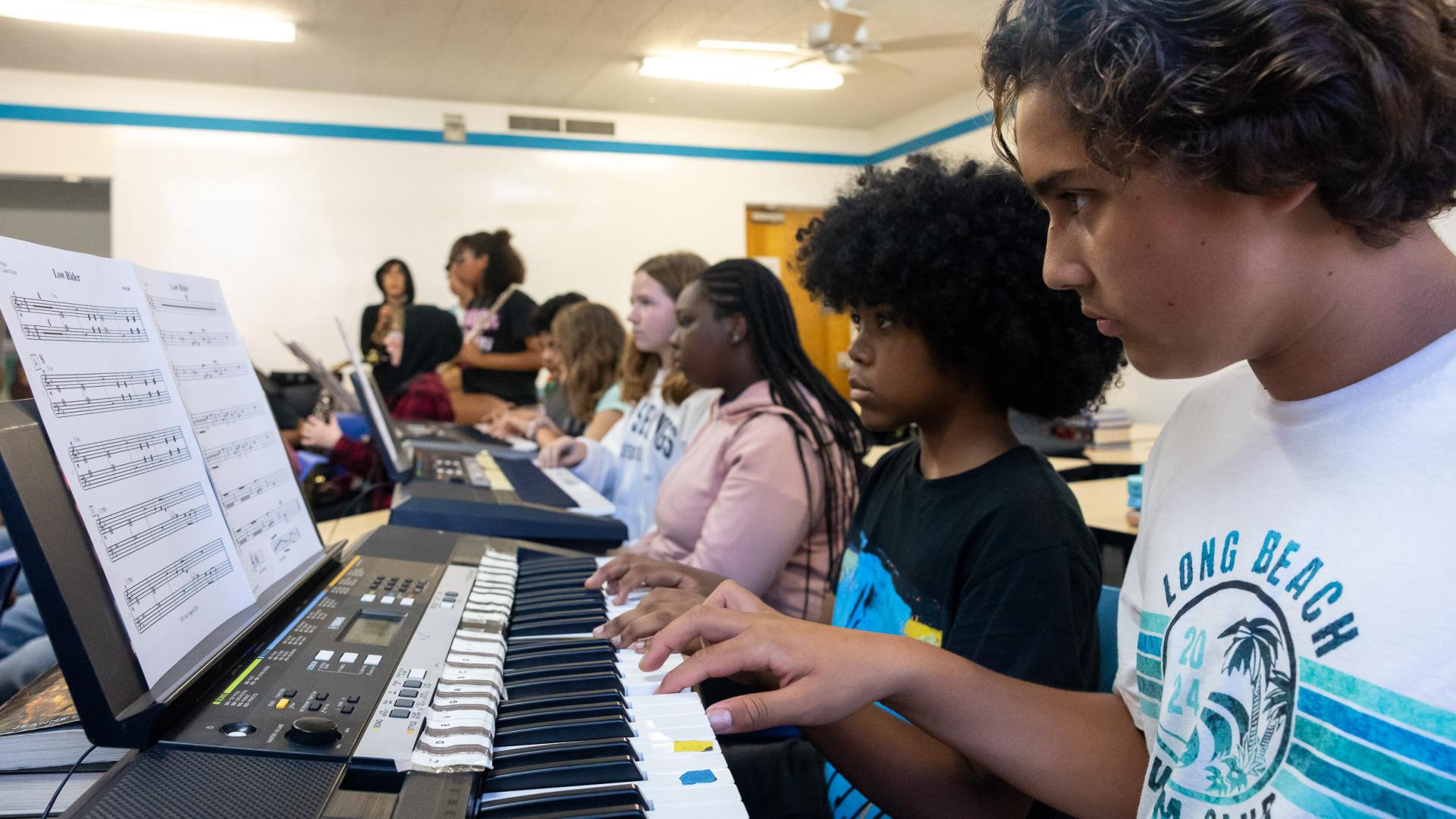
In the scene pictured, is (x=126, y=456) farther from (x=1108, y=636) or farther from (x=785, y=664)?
(x=1108, y=636)

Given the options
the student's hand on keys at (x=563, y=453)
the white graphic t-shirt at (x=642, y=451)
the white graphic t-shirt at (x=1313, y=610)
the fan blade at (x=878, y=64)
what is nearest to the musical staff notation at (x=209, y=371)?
the white graphic t-shirt at (x=1313, y=610)

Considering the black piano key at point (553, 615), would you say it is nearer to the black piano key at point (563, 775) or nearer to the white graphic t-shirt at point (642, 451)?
the black piano key at point (563, 775)

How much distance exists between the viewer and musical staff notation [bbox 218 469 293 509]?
97 centimetres

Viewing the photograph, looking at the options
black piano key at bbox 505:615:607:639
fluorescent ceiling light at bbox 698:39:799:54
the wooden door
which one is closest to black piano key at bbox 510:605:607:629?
black piano key at bbox 505:615:607:639

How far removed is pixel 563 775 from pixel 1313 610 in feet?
1.75

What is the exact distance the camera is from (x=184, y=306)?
3.42ft

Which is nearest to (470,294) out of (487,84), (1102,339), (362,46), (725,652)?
(362,46)

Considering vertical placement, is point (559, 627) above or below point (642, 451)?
above

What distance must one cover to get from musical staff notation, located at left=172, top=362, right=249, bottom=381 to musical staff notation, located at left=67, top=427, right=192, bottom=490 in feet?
0.34

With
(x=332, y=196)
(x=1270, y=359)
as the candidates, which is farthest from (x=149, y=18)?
(x=1270, y=359)

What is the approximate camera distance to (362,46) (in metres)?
6.27

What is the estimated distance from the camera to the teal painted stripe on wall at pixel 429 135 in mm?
6953

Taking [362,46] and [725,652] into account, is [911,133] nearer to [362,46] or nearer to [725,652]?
[362,46]

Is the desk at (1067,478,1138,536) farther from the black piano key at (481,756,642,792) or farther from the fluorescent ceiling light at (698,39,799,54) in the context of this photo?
the fluorescent ceiling light at (698,39,799,54)
